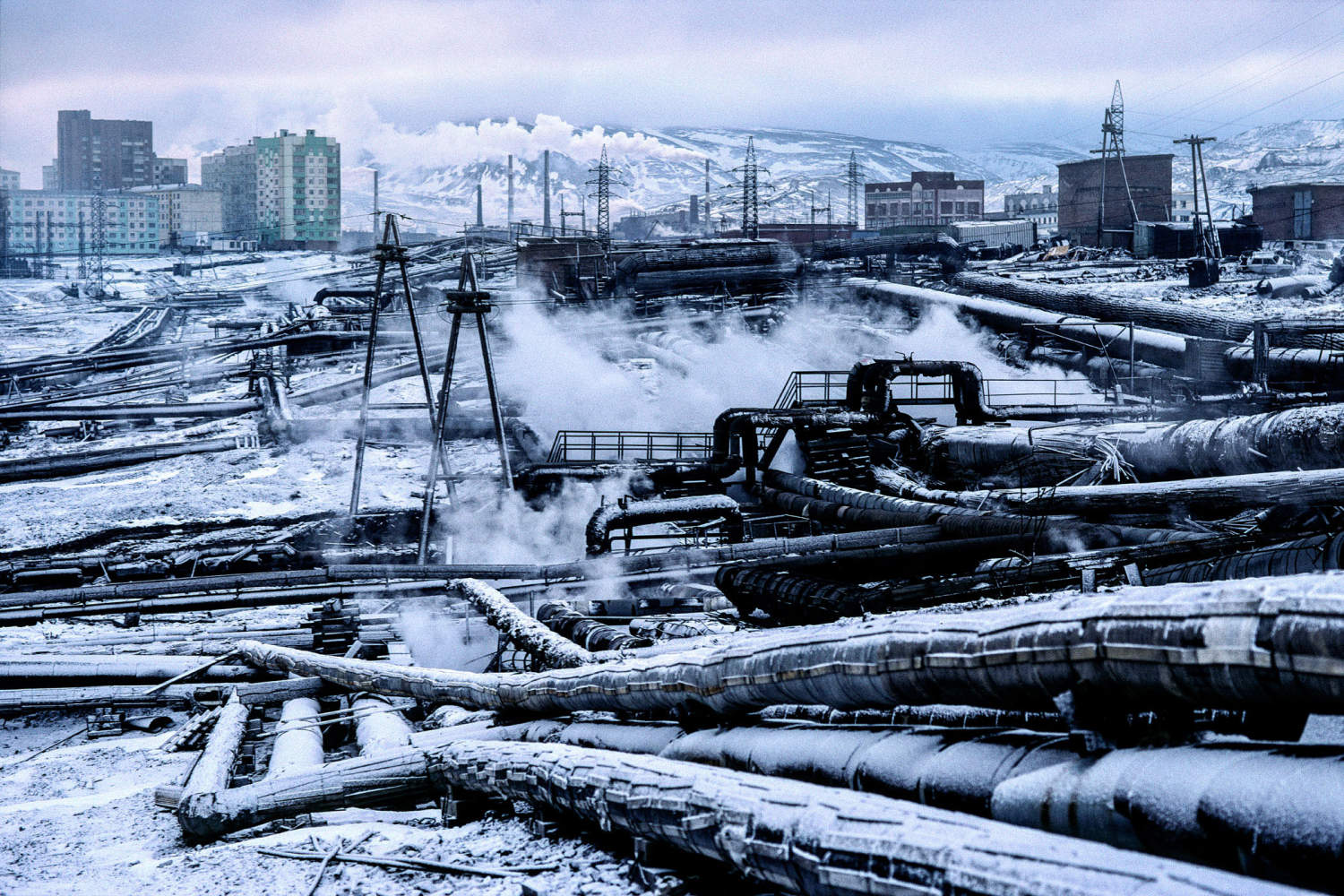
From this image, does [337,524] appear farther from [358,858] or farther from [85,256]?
[85,256]

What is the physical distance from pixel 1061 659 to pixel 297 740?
704 cm

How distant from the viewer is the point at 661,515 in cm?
2114

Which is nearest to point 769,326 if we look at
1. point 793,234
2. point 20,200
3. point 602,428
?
point 602,428

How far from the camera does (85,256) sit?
71812 millimetres

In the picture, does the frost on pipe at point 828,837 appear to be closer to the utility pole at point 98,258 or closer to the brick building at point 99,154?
the utility pole at point 98,258

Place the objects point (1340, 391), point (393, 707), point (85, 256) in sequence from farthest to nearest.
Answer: point (85, 256), point (1340, 391), point (393, 707)

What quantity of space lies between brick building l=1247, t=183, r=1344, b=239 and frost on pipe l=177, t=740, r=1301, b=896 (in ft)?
223

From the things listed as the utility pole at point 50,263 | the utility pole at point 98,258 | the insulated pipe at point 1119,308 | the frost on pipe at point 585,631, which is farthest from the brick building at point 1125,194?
the utility pole at point 50,263

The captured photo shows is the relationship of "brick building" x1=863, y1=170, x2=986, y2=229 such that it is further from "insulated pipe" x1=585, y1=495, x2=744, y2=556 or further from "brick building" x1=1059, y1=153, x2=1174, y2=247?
"insulated pipe" x1=585, y1=495, x2=744, y2=556

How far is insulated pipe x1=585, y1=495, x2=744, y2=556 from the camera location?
20.6 metres

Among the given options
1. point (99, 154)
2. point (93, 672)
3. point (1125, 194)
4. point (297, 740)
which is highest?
point (99, 154)

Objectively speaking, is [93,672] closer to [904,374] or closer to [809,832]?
[809,832]

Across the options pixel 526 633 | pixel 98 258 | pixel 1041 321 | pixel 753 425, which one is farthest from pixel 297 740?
pixel 98 258

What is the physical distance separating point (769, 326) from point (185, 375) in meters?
23.9
